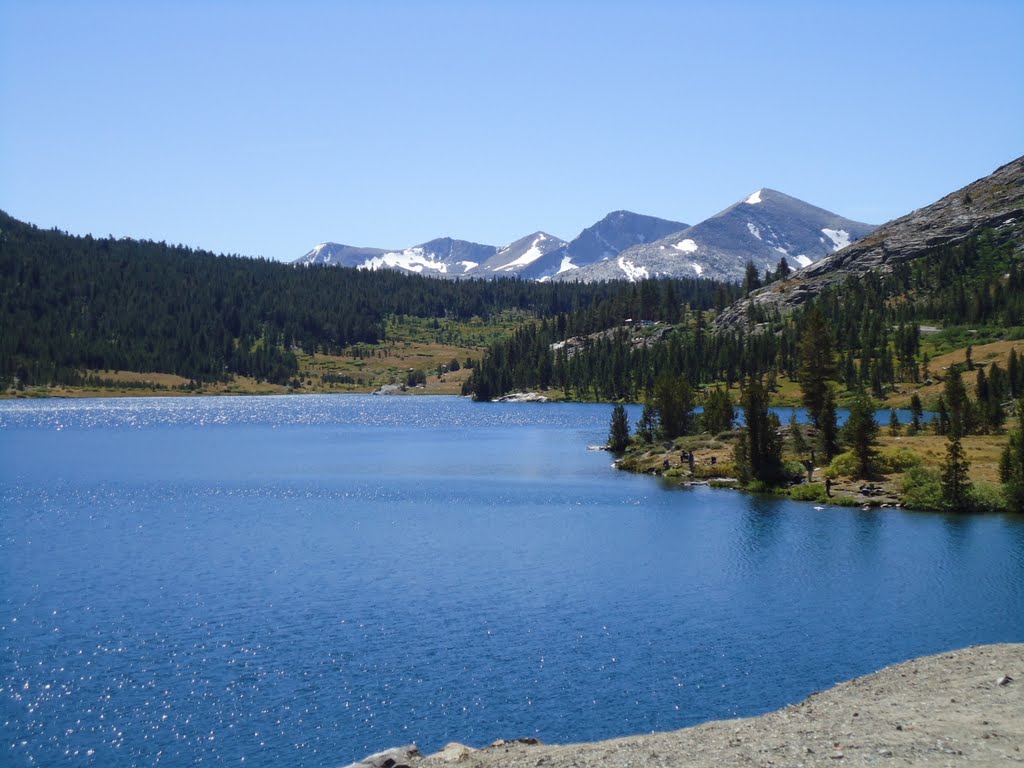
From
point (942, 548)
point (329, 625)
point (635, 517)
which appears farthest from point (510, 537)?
point (942, 548)

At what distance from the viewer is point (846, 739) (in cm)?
2414

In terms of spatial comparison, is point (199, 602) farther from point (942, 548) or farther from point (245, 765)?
point (942, 548)

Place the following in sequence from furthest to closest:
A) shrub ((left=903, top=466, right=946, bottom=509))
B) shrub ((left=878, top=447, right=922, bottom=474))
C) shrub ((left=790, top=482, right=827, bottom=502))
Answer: shrub ((left=878, top=447, right=922, bottom=474)) → shrub ((left=790, top=482, right=827, bottom=502)) → shrub ((left=903, top=466, right=946, bottom=509))

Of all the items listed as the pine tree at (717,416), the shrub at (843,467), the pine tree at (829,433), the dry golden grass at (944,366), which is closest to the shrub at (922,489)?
the shrub at (843,467)

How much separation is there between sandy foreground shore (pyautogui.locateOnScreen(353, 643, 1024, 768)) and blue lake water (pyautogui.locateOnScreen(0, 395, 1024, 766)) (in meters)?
4.80

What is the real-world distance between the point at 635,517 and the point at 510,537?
13831 millimetres

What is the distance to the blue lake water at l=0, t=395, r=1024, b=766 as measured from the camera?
32406 mm

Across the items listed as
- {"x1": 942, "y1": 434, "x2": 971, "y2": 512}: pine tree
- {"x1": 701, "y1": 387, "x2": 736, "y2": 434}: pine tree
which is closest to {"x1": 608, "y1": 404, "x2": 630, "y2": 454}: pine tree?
{"x1": 701, "y1": 387, "x2": 736, "y2": 434}: pine tree

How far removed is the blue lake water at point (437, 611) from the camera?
32.4m

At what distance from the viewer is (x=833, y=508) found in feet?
254

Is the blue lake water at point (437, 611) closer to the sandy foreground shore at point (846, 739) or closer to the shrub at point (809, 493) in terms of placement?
the shrub at point (809, 493)

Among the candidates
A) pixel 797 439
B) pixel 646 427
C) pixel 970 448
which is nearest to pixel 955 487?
pixel 970 448

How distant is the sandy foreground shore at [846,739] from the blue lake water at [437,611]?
480 cm

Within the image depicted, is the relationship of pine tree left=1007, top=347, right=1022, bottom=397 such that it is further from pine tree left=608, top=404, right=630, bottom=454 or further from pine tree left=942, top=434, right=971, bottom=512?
pine tree left=942, top=434, right=971, bottom=512
